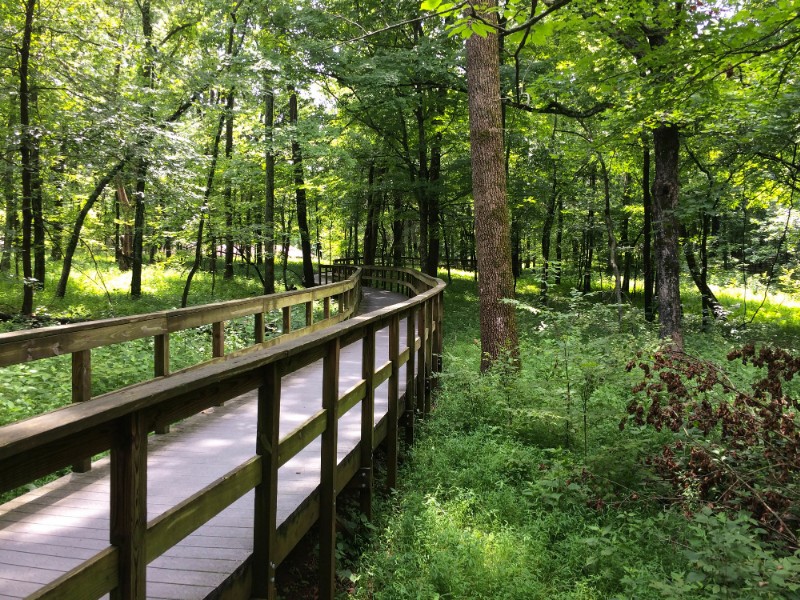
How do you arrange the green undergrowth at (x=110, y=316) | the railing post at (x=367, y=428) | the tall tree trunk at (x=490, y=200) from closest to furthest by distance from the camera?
the railing post at (x=367, y=428) → the green undergrowth at (x=110, y=316) → the tall tree trunk at (x=490, y=200)

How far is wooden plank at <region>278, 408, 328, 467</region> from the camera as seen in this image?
2939mm

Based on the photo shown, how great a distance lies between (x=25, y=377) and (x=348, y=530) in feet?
17.4

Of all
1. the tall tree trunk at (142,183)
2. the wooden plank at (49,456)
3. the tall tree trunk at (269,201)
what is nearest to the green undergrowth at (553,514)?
the wooden plank at (49,456)

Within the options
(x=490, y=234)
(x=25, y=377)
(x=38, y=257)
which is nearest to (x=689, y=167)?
(x=490, y=234)

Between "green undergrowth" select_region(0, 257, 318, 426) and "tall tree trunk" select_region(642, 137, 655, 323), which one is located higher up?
"tall tree trunk" select_region(642, 137, 655, 323)

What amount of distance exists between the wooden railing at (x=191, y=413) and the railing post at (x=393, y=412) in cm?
1

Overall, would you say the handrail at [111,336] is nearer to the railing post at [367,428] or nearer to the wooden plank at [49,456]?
the railing post at [367,428]

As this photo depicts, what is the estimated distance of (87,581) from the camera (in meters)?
1.60

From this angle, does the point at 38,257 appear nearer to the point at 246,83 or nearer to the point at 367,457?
the point at 246,83

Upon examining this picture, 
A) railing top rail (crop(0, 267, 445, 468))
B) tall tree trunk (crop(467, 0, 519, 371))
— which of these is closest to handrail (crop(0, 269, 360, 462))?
railing top rail (crop(0, 267, 445, 468))

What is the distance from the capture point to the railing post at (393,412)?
5160 mm

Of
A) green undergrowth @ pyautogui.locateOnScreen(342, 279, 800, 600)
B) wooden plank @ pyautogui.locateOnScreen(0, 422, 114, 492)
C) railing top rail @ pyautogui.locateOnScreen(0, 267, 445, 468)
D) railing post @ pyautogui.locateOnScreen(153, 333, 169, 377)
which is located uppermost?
railing top rail @ pyautogui.locateOnScreen(0, 267, 445, 468)

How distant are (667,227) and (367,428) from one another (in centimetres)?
917

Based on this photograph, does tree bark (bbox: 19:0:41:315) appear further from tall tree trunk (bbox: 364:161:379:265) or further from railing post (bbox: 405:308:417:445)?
tall tree trunk (bbox: 364:161:379:265)
